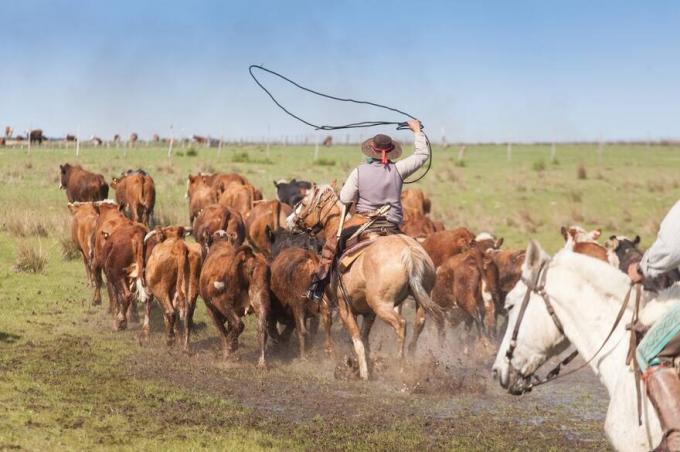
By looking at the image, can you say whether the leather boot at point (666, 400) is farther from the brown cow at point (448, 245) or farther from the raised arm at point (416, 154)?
the brown cow at point (448, 245)

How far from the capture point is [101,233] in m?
14.1

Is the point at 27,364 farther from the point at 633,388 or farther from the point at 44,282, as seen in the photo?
the point at 633,388

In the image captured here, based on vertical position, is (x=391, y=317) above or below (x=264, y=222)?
below

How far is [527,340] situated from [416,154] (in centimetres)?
489

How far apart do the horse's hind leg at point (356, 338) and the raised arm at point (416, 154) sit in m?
1.65

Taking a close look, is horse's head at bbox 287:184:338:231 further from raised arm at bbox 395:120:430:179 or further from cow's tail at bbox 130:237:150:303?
cow's tail at bbox 130:237:150:303

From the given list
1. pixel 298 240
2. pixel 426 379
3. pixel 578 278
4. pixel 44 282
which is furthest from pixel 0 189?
pixel 578 278

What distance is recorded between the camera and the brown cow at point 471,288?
12195 millimetres

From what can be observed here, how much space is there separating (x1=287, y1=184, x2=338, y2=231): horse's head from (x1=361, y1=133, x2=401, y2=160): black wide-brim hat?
944 millimetres

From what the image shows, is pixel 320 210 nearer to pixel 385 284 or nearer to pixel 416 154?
pixel 416 154

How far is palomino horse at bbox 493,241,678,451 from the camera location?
490 cm

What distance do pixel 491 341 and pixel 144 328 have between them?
4.62 metres

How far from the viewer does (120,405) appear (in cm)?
873

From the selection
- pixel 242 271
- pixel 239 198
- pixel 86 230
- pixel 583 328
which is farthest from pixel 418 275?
pixel 239 198
